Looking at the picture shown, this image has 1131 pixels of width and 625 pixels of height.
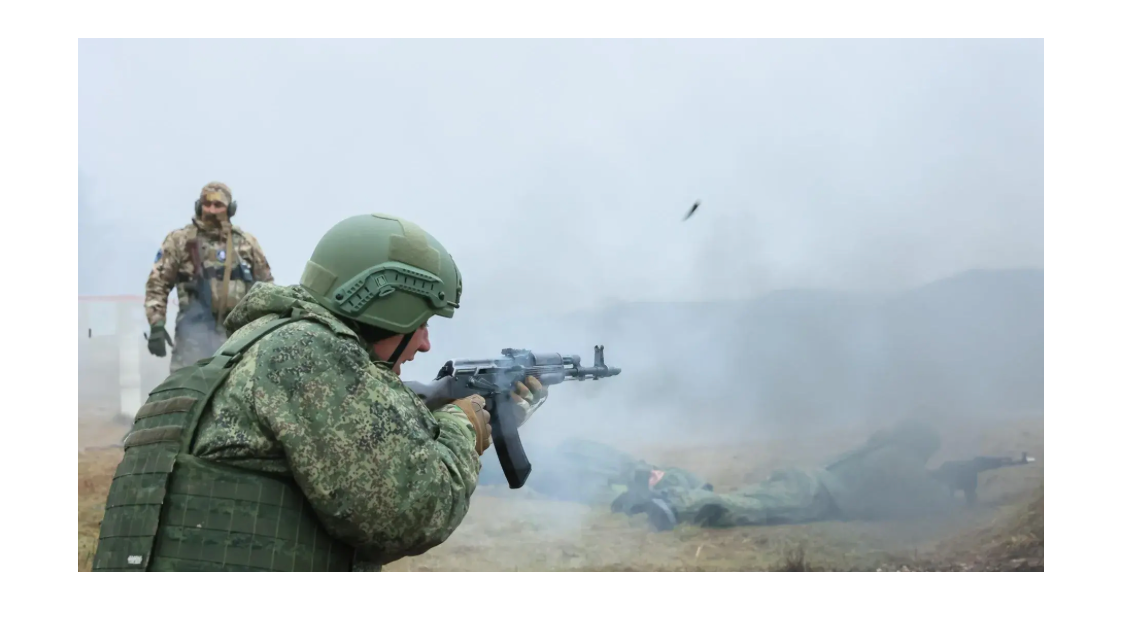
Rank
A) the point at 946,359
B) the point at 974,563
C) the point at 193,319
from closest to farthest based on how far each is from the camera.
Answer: the point at 974,563
the point at 193,319
the point at 946,359

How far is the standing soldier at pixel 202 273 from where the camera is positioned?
6879mm

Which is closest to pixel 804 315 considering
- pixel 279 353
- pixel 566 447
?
pixel 566 447

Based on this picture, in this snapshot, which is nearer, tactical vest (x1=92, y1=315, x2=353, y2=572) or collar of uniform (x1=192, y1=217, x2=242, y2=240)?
tactical vest (x1=92, y1=315, x2=353, y2=572)

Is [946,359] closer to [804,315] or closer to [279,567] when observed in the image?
[804,315]

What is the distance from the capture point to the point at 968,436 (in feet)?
23.8

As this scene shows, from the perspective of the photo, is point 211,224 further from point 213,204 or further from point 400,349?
point 400,349

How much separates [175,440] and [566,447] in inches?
185

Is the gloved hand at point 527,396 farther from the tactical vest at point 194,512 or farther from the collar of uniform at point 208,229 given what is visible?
the collar of uniform at point 208,229

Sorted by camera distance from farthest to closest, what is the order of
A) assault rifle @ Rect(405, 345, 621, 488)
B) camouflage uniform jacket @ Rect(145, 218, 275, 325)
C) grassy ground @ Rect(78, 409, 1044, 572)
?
camouflage uniform jacket @ Rect(145, 218, 275, 325) < grassy ground @ Rect(78, 409, 1044, 572) < assault rifle @ Rect(405, 345, 621, 488)

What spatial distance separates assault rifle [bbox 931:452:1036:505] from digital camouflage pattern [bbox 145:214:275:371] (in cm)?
537

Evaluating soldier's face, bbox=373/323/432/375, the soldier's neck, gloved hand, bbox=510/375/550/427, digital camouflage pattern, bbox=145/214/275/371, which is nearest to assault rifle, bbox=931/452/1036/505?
gloved hand, bbox=510/375/550/427

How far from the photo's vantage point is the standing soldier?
6.88 m

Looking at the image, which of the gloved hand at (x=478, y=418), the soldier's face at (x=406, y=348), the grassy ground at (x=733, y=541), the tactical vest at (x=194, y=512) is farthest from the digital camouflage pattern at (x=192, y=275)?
the tactical vest at (x=194, y=512)

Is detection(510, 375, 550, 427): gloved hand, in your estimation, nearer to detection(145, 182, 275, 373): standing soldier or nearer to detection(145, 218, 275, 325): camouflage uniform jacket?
detection(145, 218, 275, 325): camouflage uniform jacket
